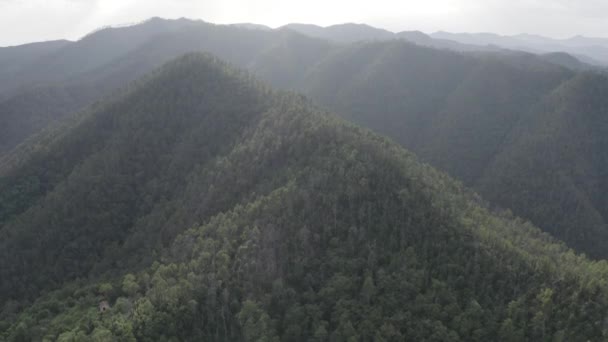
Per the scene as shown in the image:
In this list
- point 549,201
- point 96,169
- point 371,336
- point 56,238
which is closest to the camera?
point 371,336

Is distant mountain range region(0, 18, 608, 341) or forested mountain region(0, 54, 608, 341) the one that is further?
distant mountain range region(0, 18, 608, 341)

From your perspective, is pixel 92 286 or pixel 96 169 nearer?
pixel 92 286

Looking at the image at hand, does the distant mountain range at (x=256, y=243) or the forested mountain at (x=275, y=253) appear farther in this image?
the distant mountain range at (x=256, y=243)

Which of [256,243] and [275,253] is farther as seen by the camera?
[256,243]

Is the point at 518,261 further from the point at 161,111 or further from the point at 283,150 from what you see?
the point at 161,111

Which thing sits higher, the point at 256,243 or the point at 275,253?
the point at 256,243

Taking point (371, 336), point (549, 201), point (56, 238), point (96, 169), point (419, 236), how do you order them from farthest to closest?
1. point (549, 201)
2. point (96, 169)
3. point (56, 238)
4. point (419, 236)
5. point (371, 336)

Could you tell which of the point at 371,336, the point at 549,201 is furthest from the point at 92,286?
the point at 549,201

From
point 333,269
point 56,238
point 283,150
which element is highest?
point 283,150
